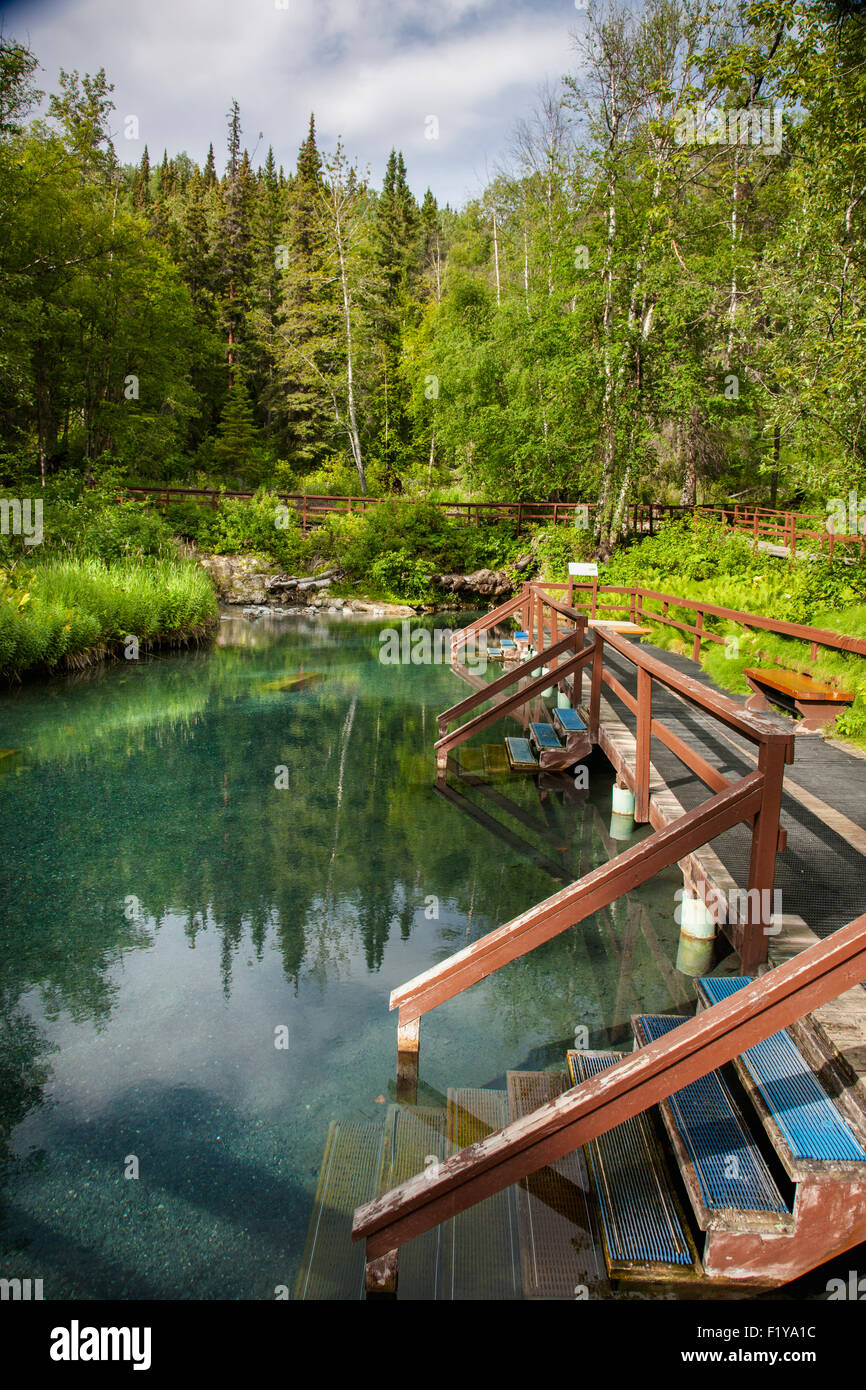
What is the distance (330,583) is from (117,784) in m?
20.0

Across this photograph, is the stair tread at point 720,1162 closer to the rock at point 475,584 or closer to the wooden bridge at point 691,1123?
the wooden bridge at point 691,1123

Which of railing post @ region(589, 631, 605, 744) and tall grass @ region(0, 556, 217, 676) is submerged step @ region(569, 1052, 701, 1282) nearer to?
railing post @ region(589, 631, 605, 744)

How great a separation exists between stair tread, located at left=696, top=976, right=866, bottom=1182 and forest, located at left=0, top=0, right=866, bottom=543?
10.5m

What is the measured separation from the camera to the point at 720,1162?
278 cm

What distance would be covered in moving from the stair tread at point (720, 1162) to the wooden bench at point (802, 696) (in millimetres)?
4957

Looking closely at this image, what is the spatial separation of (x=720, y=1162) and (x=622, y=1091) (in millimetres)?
669

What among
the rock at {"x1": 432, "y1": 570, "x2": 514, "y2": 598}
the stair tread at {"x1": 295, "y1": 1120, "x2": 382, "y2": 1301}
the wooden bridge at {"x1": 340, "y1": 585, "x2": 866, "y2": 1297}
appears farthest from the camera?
the rock at {"x1": 432, "y1": 570, "x2": 514, "y2": 598}

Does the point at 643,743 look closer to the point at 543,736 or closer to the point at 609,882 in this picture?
the point at 609,882

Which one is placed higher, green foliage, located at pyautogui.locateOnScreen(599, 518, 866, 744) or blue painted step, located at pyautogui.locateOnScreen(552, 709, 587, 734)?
green foliage, located at pyautogui.locateOnScreen(599, 518, 866, 744)

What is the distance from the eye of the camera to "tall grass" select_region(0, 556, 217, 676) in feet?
44.2

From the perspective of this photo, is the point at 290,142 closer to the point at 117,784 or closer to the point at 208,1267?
the point at 117,784

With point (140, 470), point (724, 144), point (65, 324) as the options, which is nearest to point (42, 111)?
point (65, 324)

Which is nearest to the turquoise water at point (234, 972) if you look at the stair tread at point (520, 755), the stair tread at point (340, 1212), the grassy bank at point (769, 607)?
the stair tread at point (340, 1212)

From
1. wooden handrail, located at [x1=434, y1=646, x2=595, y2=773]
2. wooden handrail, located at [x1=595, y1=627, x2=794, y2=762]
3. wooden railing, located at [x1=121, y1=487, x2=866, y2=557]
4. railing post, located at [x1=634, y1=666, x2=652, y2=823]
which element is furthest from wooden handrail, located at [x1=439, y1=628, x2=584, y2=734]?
wooden railing, located at [x1=121, y1=487, x2=866, y2=557]
